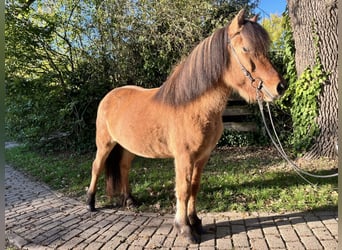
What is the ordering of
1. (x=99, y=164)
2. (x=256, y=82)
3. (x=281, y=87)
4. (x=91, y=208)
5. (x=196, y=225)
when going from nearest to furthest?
(x=281, y=87) → (x=256, y=82) → (x=196, y=225) → (x=91, y=208) → (x=99, y=164)

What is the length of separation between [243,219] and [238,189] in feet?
2.93

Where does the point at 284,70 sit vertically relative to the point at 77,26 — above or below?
below

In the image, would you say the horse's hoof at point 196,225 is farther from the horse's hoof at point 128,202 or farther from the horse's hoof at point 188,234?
the horse's hoof at point 128,202

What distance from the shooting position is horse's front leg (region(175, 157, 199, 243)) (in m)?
2.86

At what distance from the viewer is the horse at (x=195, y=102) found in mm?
2455

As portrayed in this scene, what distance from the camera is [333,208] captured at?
11.4 ft

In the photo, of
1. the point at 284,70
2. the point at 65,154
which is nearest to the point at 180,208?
the point at 284,70

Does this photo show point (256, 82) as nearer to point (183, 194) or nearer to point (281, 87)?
point (281, 87)

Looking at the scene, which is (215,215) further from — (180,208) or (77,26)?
(77,26)

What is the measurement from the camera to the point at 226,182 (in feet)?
14.9

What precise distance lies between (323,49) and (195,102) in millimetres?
3362

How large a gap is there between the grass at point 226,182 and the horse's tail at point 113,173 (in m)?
0.28

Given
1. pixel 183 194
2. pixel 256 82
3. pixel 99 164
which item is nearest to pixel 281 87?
pixel 256 82

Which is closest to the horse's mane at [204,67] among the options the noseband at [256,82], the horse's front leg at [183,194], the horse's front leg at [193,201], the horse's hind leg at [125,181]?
the noseband at [256,82]
